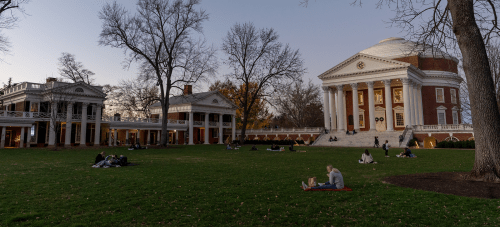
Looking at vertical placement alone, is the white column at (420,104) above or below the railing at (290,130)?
above

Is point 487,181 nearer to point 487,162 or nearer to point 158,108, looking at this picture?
point 487,162

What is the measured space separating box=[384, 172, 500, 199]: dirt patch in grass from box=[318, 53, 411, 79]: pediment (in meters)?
34.0

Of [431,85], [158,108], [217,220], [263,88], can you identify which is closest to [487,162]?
[217,220]

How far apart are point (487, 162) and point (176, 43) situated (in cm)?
2797

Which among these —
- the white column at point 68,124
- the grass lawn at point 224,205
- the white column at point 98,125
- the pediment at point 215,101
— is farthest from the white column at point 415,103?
the white column at point 68,124

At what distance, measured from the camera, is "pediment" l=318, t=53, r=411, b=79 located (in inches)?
1584

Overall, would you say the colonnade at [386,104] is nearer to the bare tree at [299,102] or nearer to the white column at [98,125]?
the bare tree at [299,102]

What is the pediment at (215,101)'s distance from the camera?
46975 millimetres

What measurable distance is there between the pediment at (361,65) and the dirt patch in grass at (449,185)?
34.0 m

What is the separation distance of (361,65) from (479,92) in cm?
3541

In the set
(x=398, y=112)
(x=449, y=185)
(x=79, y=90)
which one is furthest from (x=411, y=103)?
(x=79, y=90)

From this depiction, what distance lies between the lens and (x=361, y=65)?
42656 millimetres

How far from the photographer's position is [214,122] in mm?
49812

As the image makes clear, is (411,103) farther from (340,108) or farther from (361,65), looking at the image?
(340,108)
